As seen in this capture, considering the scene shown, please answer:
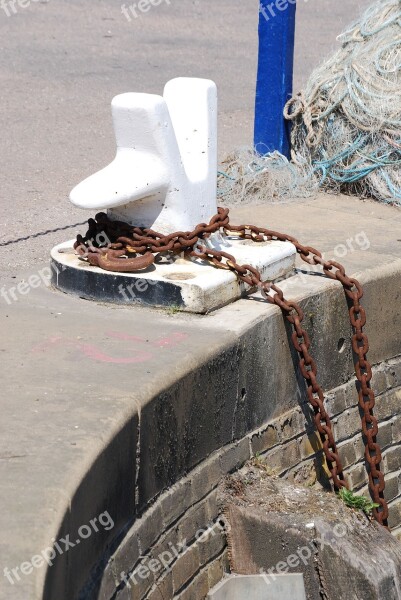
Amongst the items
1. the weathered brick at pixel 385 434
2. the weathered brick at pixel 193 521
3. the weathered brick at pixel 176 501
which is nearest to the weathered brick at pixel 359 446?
the weathered brick at pixel 385 434

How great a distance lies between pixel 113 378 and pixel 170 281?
68cm

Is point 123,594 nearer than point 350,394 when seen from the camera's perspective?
Yes

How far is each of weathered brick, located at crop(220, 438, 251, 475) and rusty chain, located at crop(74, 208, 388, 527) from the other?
14.1 inches

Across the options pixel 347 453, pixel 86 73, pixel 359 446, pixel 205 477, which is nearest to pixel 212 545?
pixel 205 477

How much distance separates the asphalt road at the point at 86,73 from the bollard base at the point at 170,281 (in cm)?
67

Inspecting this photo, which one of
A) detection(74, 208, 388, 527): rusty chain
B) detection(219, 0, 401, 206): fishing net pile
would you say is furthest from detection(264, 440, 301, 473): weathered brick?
detection(219, 0, 401, 206): fishing net pile

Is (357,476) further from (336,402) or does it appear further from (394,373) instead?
(394,373)

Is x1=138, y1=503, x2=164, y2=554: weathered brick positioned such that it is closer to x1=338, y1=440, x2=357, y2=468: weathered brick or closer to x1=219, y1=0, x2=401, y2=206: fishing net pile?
x1=338, y1=440, x2=357, y2=468: weathered brick

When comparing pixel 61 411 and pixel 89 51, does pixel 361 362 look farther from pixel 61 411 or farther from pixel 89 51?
pixel 89 51

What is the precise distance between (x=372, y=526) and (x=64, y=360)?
1.36 meters

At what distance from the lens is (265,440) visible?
4.14m

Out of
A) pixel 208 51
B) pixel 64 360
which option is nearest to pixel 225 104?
pixel 208 51

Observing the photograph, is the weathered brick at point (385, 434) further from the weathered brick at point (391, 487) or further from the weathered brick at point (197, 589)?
the weathered brick at point (197, 589)

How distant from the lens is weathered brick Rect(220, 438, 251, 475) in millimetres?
3843
